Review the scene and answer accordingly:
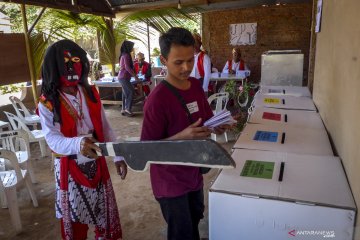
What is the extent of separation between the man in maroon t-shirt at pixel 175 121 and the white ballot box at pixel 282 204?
0.74 ft

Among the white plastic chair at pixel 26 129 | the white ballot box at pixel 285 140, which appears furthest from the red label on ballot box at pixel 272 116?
the white plastic chair at pixel 26 129

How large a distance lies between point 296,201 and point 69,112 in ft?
4.02

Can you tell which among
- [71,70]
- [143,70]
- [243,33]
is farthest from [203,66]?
[71,70]

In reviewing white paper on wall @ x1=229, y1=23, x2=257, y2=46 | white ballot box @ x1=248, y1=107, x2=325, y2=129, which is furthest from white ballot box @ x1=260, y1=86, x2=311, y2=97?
white paper on wall @ x1=229, y1=23, x2=257, y2=46

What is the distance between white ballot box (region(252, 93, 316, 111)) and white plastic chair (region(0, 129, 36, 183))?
95.2 inches

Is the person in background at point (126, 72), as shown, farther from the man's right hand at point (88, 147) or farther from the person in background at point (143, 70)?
the man's right hand at point (88, 147)

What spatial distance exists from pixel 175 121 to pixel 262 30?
7.33m

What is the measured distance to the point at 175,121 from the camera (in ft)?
4.69

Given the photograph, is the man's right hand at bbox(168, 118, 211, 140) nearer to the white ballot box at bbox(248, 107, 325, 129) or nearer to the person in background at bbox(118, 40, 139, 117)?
the white ballot box at bbox(248, 107, 325, 129)

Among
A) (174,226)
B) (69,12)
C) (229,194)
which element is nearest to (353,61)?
(229,194)

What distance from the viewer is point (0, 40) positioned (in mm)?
4301

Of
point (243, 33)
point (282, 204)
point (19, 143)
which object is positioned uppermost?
point (243, 33)

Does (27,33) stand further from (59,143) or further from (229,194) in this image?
(229,194)

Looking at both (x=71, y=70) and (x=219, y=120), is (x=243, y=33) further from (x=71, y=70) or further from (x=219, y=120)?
(x=219, y=120)
